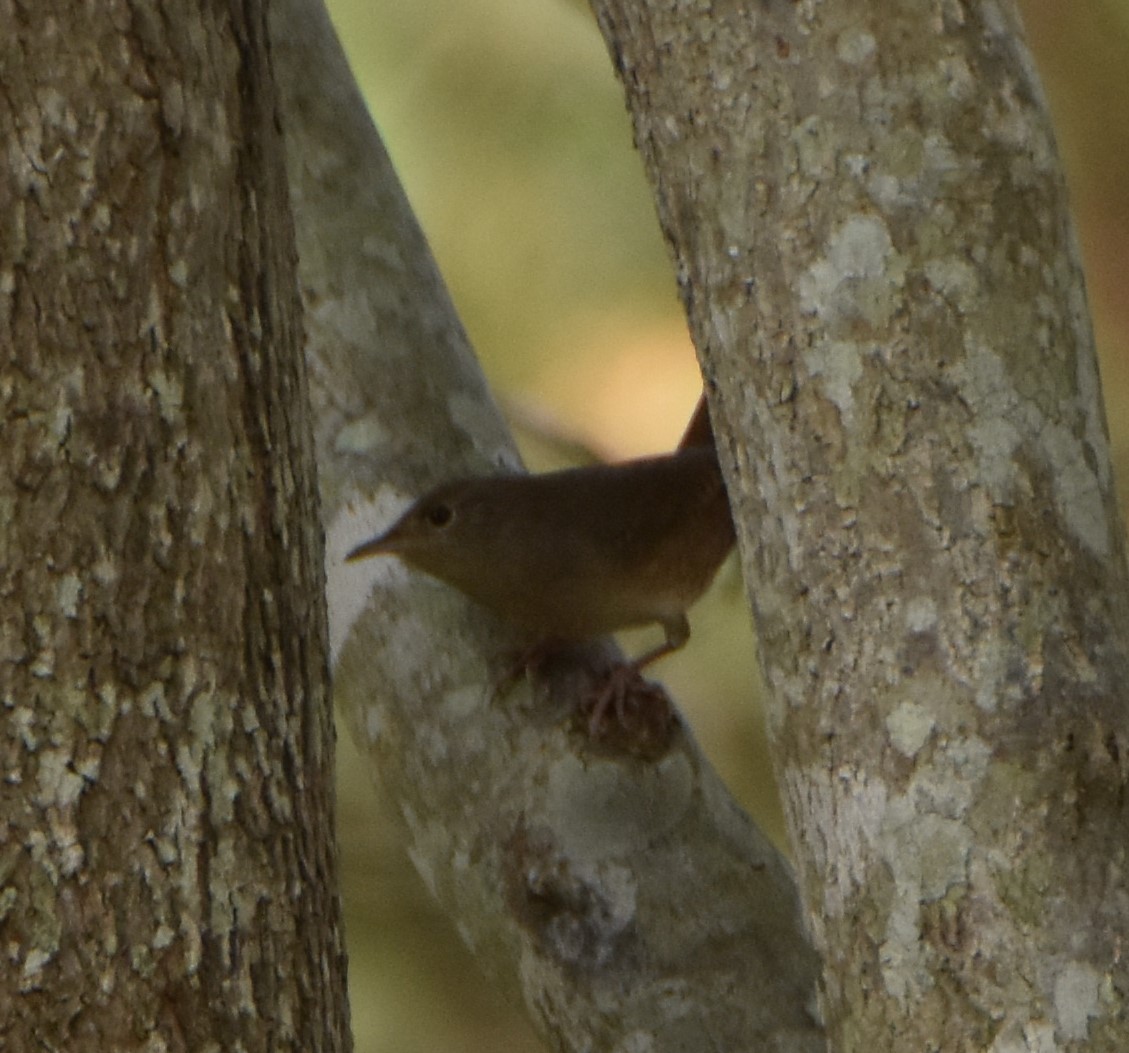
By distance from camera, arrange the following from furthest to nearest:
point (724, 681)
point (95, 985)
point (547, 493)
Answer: point (724, 681), point (547, 493), point (95, 985)

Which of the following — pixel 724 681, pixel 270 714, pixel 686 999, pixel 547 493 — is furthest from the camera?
pixel 724 681

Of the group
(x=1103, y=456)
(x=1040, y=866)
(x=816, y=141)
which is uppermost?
(x=816, y=141)

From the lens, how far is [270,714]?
6.10ft

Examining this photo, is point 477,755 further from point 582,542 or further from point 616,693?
point 582,542

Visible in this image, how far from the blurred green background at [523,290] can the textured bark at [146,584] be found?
3016 mm

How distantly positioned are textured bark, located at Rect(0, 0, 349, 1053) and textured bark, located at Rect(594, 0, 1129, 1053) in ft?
1.69

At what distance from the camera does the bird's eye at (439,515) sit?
3.02 metres

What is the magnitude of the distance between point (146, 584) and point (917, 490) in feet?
2.61

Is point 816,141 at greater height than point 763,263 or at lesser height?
greater

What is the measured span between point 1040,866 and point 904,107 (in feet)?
2.68

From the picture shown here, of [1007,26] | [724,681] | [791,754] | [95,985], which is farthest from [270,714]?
[724,681]

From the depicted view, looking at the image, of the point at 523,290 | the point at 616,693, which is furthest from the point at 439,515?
the point at 523,290

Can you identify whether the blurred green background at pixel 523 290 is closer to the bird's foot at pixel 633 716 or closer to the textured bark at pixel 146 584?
the bird's foot at pixel 633 716

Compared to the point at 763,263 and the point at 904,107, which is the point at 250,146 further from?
the point at 904,107
